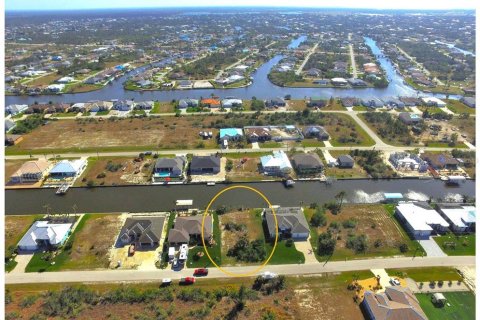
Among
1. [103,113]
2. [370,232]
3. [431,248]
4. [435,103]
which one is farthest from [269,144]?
[435,103]

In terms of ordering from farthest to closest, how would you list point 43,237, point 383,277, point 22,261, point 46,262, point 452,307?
point 43,237
point 22,261
point 46,262
point 383,277
point 452,307

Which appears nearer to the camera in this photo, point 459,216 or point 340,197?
point 459,216

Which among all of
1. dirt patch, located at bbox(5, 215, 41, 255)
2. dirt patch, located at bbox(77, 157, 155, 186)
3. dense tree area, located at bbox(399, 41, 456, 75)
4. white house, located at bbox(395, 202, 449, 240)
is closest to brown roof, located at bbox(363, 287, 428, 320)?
white house, located at bbox(395, 202, 449, 240)

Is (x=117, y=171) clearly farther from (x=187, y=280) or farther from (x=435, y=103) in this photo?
(x=435, y=103)

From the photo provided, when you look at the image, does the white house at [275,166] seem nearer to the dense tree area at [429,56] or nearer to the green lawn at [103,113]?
the green lawn at [103,113]

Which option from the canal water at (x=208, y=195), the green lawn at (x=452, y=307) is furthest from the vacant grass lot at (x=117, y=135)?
the green lawn at (x=452, y=307)

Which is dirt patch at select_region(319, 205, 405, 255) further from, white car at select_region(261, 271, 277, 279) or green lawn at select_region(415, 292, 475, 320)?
white car at select_region(261, 271, 277, 279)
